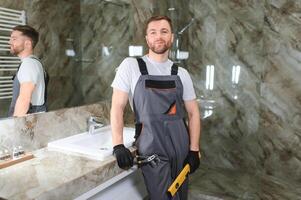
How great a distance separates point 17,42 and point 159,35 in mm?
869

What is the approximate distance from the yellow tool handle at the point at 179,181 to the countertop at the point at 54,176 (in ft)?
1.07

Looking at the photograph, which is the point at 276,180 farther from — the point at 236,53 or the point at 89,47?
the point at 89,47

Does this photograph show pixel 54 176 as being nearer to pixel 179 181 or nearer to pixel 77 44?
pixel 179 181

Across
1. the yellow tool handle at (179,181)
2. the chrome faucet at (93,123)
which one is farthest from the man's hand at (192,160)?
the chrome faucet at (93,123)

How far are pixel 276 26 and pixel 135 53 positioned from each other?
149cm

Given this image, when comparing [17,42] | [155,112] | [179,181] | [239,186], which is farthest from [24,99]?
[239,186]

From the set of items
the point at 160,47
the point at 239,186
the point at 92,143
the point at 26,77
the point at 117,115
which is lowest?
the point at 239,186

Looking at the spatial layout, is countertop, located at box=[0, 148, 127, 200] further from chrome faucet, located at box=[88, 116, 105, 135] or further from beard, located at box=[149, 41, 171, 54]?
beard, located at box=[149, 41, 171, 54]

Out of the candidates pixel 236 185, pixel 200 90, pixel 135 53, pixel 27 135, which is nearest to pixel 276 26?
pixel 200 90

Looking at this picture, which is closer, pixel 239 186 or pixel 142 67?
pixel 142 67

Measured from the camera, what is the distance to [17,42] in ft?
5.61

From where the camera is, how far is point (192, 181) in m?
3.04

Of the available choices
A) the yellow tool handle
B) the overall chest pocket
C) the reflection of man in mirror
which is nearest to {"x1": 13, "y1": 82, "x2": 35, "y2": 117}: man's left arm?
the reflection of man in mirror

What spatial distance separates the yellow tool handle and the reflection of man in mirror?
0.97 m
